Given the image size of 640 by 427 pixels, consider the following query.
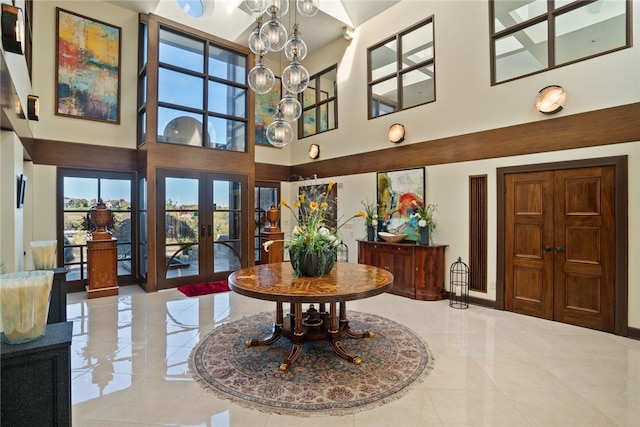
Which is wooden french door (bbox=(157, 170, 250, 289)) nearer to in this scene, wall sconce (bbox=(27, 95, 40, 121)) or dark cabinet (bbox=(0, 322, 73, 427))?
wall sconce (bbox=(27, 95, 40, 121))

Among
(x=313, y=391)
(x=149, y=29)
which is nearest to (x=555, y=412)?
(x=313, y=391)

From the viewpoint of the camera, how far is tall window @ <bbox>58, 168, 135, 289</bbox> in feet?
17.9

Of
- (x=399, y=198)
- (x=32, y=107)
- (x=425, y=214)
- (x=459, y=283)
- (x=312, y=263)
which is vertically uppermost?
(x=32, y=107)

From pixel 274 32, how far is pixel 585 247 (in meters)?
4.42

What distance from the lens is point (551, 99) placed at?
159 inches

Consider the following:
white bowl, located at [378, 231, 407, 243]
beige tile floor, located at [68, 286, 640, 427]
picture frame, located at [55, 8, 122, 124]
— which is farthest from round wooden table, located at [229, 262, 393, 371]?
picture frame, located at [55, 8, 122, 124]

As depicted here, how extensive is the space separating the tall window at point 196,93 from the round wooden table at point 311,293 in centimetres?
370

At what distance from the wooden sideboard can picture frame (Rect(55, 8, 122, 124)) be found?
5733 millimetres

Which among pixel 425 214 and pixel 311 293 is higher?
pixel 425 214

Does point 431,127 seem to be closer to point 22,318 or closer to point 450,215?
point 450,215

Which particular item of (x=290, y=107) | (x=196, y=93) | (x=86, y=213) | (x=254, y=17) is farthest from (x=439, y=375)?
(x=254, y=17)

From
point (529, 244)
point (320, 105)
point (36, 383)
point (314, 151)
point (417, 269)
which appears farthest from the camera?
point (320, 105)

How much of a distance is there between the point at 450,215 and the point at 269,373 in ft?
12.5

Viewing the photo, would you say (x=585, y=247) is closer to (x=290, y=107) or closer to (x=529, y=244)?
(x=529, y=244)
